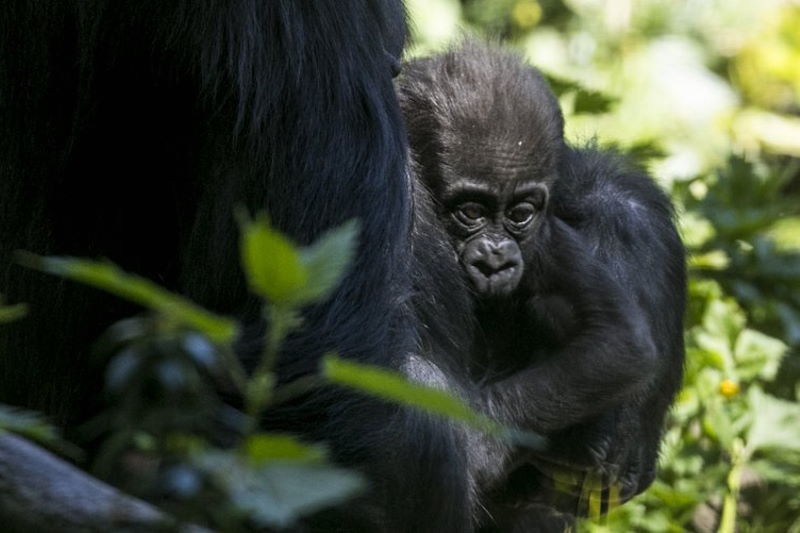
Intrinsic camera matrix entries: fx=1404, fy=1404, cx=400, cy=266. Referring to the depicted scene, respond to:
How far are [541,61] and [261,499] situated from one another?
18.0 feet

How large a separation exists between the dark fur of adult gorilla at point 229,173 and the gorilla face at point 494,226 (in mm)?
431

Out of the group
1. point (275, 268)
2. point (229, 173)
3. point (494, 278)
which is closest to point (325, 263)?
point (275, 268)

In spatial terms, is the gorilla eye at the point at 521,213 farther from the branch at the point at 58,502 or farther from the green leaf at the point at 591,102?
the branch at the point at 58,502

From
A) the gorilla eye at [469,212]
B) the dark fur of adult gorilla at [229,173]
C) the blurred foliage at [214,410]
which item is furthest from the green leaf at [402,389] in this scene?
the gorilla eye at [469,212]

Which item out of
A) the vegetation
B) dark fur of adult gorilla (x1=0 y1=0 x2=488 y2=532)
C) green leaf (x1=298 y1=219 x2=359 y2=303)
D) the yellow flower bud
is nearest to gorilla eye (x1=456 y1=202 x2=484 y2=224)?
dark fur of adult gorilla (x1=0 y1=0 x2=488 y2=532)

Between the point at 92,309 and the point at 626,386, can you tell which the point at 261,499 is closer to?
the point at 92,309

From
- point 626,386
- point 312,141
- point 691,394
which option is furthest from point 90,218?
point 691,394

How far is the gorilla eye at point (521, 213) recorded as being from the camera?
2820 mm

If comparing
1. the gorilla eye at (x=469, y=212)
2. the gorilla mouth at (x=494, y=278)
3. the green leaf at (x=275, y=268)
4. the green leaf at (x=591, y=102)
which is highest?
the green leaf at (x=275, y=268)

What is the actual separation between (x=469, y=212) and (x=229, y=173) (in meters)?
0.80

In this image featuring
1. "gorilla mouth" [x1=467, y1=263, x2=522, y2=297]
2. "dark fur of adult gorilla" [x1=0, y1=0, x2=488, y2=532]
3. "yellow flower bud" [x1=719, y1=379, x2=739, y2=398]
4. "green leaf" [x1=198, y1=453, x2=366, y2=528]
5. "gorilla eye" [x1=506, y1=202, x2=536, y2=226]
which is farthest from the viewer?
"yellow flower bud" [x1=719, y1=379, x2=739, y2=398]

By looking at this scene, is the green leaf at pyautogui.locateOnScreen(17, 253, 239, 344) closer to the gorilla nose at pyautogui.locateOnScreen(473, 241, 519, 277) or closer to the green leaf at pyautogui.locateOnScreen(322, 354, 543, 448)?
the green leaf at pyautogui.locateOnScreen(322, 354, 543, 448)

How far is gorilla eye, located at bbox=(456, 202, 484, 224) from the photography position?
9.12ft

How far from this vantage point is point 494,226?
2.78 m
